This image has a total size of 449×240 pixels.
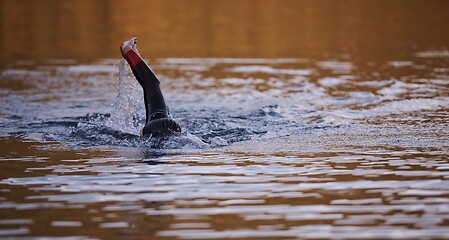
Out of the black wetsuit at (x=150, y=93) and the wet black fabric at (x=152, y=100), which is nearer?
the wet black fabric at (x=152, y=100)

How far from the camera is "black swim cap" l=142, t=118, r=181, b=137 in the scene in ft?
32.7

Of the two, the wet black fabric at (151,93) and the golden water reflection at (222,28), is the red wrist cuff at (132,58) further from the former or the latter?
the golden water reflection at (222,28)

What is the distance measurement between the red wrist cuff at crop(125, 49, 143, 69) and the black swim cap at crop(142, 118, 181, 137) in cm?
106

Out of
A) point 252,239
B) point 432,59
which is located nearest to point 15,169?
point 252,239

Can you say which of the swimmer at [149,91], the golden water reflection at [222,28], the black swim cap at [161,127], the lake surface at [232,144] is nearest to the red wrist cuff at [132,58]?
the swimmer at [149,91]

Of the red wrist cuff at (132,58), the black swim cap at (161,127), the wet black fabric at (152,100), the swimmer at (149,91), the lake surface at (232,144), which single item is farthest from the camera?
the red wrist cuff at (132,58)

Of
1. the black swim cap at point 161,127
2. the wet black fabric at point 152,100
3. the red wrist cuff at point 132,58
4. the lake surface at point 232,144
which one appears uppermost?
the red wrist cuff at point 132,58

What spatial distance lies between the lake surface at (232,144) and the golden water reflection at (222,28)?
0.99 feet

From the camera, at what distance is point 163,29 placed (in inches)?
1287

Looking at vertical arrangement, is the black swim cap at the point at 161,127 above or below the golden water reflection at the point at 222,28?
below

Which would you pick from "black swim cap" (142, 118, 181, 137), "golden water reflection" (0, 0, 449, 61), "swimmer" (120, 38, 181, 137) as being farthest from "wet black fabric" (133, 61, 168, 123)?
"golden water reflection" (0, 0, 449, 61)

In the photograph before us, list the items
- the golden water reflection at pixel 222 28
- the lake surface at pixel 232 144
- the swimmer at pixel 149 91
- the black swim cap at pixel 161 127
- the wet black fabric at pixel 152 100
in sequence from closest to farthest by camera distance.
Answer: the lake surface at pixel 232 144 → the black swim cap at pixel 161 127 → the wet black fabric at pixel 152 100 → the swimmer at pixel 149 91 → the golden water reflection at pixel 222 28

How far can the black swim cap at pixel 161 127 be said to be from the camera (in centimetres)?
998

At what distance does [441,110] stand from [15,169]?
7529 mm
